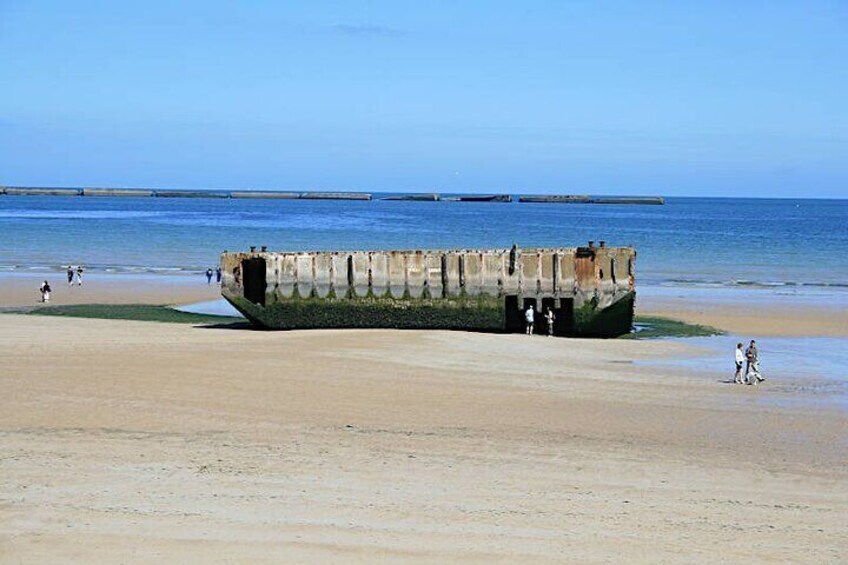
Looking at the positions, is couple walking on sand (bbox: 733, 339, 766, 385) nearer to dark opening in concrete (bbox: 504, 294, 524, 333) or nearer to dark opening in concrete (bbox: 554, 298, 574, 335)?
dark opening in concrete (bbox: 554, 298, 574, 335)

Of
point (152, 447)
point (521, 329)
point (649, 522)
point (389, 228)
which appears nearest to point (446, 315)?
point (521, 329)

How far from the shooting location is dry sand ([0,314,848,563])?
39.3 feet

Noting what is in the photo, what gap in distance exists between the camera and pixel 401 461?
15.5 m

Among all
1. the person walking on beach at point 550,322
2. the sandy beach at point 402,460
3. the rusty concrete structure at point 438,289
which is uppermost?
the rusty concrete structure at point 438,289

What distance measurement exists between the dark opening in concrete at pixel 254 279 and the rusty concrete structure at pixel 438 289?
0.09 ft

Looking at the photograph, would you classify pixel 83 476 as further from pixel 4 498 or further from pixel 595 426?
pixel 595 426

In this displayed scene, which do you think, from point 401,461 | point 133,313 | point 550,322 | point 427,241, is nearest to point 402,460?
point 401,461

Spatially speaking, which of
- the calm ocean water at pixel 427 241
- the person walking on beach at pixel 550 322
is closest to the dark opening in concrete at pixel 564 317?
the person walking on beach at pixel 550 322

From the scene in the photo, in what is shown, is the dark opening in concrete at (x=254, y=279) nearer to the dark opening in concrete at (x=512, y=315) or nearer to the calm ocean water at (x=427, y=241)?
the dark opening in concrete at (x=512, y=315)

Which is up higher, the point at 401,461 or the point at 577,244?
the point at 577,244

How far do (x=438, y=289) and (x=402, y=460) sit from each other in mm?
16833

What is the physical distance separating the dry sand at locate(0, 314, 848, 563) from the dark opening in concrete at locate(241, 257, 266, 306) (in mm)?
6738

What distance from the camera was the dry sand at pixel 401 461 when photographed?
11977 millimetres

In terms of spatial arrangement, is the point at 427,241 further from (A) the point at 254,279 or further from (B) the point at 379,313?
(B) the point at 379,313
